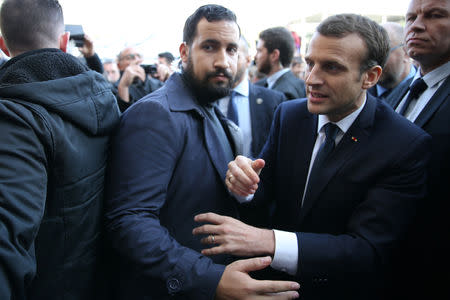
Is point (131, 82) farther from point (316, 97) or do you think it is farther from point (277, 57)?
point (316, 97)

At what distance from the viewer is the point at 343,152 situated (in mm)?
1616

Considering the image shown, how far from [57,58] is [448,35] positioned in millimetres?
2287

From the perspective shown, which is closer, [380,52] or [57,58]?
[57,58]

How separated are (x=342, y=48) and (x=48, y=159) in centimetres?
150

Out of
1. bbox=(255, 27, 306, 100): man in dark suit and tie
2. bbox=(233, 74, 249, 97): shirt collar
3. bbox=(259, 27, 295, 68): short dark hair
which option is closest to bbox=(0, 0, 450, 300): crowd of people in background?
bbox=(233, 74, 249, 97): shirt collar

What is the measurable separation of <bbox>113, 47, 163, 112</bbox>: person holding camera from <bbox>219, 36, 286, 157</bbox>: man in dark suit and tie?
1122 mm

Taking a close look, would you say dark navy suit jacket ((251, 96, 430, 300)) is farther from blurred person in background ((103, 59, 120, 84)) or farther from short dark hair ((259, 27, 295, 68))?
blurred person in background ((103, 59, 120, 84))

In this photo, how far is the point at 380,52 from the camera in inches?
68.6

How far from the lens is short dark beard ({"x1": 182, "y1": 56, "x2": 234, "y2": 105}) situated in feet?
5.91

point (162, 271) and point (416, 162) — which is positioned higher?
point (416, 162)

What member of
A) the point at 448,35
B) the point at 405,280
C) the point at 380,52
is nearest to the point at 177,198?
the point at 380,52

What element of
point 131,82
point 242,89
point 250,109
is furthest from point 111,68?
point 250,109

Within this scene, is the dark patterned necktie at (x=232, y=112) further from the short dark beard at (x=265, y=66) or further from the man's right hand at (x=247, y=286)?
the man's right hand at (x=247, y=286)

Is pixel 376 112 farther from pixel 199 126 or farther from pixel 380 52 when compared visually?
pixel 199 126
